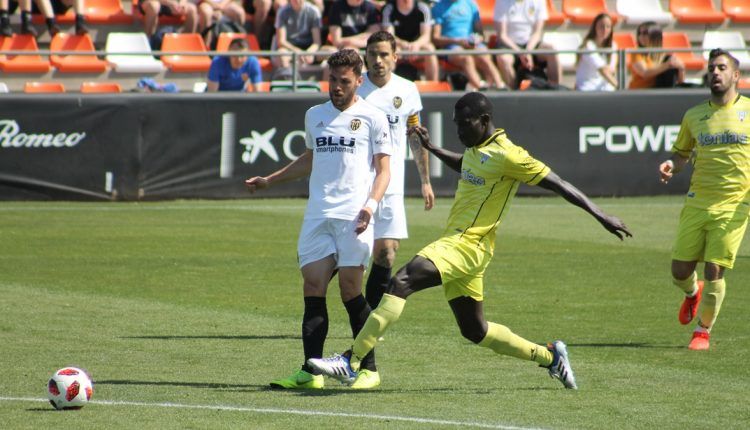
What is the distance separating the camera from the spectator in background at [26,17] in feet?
68.1

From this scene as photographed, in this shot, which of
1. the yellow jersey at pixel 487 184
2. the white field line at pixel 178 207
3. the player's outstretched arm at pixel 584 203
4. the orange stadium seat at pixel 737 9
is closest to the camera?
the player's outstretched arm at pixel 584 203

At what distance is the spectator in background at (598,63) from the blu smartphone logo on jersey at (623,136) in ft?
2.64

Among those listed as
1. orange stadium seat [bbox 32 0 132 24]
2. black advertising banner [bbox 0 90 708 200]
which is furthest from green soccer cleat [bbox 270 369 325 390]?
orange stadium seat [bbox 32 0 132 24]

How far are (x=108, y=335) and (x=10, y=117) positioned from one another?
9700 millimetres

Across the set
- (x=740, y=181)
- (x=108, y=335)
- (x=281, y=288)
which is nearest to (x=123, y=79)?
(x=281, y=288)

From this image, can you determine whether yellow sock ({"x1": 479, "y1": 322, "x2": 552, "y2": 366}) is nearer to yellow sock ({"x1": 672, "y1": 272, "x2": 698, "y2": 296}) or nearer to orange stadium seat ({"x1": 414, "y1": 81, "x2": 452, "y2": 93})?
yellow sock ({"x1": 672, "y1": 272, "x2": 698, "y2": 296})

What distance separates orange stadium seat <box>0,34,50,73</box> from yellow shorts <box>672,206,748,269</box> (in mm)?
14005

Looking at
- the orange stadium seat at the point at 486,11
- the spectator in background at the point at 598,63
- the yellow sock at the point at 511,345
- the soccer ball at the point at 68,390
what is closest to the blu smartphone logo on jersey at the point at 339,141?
the yellow sock at the point at 511,345

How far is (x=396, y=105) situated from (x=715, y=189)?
2592 mm

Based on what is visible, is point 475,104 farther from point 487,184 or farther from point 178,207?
point 178,207

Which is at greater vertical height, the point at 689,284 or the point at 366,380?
the point at 366,380

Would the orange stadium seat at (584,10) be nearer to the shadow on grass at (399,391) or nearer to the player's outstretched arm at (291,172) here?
the player's outstretched arm at (291,172)

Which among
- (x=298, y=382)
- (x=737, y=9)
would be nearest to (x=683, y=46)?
(x=737, y=9)

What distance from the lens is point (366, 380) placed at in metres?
7.84
